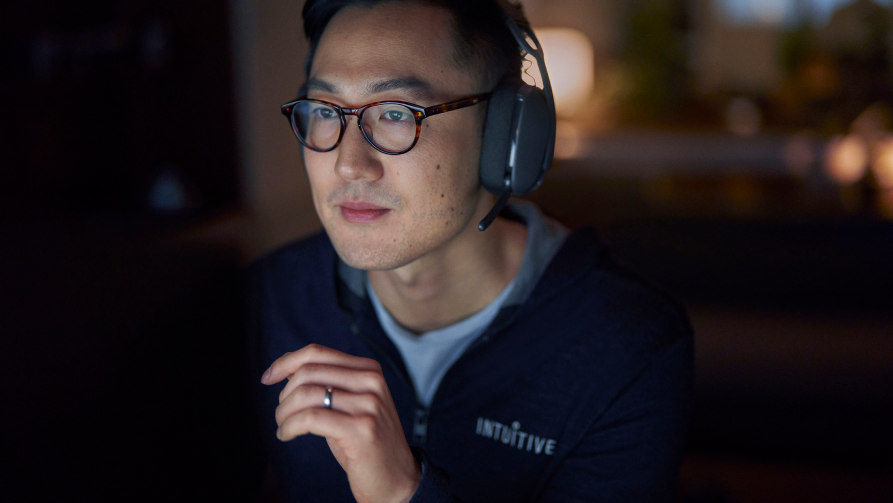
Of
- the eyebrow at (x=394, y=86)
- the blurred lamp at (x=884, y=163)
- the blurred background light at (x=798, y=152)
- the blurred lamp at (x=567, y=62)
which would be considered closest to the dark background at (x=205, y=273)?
the blurred lamp at (x=884, y=163)

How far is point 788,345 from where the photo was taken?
225cm

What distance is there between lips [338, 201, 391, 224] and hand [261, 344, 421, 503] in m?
0.26

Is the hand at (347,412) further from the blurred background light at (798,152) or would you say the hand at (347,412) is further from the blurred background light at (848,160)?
the blurred background light at (798,152)

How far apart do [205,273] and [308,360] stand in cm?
60

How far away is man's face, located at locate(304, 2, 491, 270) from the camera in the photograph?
92cm

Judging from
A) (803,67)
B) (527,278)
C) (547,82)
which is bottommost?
(527,278)

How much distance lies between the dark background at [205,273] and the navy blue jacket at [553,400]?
153mm

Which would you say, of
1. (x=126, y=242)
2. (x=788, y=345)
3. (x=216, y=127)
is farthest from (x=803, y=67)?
(x=126, y=242)

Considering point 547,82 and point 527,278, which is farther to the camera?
point 527,278

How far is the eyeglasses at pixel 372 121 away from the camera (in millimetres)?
896

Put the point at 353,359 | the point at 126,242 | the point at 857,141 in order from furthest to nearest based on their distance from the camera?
the point at 857,141
the point at 126,242
the point at 353,359

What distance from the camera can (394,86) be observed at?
92 centimetres

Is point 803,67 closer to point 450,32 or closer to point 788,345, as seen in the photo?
point 788,345

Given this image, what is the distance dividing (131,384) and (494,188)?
561 mm
